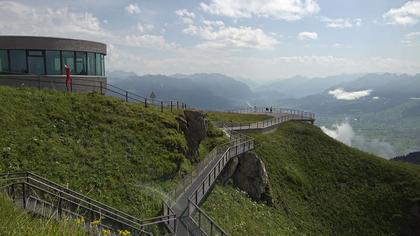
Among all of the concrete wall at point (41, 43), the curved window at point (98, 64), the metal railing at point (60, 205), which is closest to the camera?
the metal railing at point (60, 205)

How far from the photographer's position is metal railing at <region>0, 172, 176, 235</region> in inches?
509

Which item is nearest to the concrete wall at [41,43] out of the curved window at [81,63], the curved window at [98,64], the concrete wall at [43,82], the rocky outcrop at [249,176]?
the curved window at [81,63]

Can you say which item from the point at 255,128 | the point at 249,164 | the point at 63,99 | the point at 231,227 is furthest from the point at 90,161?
the point at 255,128

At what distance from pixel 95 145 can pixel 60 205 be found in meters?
9.92

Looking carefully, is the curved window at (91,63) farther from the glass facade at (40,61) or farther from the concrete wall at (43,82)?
the concrete wall at (43,82)

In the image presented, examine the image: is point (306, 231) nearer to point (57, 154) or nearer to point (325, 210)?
point (325, 210)

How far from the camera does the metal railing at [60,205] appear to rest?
12.9m

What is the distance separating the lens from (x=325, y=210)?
40125mm

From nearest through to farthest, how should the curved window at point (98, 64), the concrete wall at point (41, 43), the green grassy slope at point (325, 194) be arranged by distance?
1. the green grassy slope at point (325, 194)
2. the concrete wall at point (41, 43)
3. the curved window at point (98, 64)

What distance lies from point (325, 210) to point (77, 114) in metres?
28.9

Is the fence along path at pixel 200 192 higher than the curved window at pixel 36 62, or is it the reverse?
the curved window at pixel 36 62

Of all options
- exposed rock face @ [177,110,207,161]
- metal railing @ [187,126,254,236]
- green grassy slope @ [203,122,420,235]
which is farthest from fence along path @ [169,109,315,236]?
green grassy slope @ [203,122,420,235]

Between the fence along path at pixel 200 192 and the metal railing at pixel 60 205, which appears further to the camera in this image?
the fence along path at pixel 200 192

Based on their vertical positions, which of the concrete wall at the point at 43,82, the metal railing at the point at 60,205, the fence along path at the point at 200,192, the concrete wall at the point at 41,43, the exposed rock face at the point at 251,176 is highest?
the concrete wall at the point at 41,43
